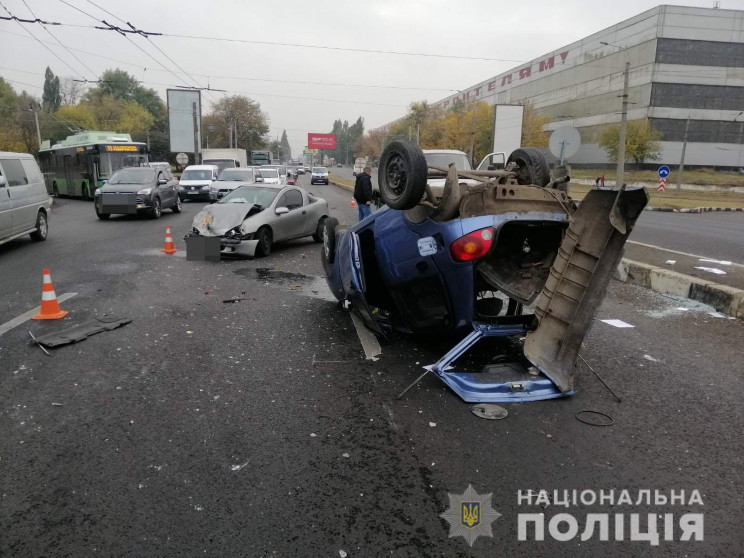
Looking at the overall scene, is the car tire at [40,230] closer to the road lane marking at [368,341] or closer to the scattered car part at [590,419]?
the road lane marking at [368,341]

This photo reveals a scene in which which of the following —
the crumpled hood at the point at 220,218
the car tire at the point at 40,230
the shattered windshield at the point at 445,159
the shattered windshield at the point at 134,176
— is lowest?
the car tire at the point at 40,230

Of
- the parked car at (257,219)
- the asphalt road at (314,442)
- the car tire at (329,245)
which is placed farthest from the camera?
the parked car at (257,219)

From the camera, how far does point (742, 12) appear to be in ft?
179

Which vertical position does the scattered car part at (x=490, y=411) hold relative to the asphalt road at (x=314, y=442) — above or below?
above

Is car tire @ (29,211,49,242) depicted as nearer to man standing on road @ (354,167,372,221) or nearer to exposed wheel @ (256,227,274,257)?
exposed wheel @ (256,227,274,257)

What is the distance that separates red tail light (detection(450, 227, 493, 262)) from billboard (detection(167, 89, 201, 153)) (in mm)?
36748

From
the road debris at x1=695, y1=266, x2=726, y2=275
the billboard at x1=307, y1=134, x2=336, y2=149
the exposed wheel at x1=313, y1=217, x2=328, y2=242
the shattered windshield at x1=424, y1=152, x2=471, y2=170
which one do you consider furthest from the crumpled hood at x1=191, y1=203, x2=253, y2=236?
the billboard at x1=307, y1=134, x2=336, y2=149

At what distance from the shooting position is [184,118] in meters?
37.2

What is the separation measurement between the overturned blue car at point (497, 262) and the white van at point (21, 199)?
342 inches

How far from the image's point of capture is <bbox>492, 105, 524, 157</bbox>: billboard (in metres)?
24.7

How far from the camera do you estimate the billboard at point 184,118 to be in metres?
36.3

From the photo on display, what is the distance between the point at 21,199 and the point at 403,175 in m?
9.96

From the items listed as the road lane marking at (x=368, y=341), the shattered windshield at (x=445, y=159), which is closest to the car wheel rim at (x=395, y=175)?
the road lane marking at (x=368, y=341)

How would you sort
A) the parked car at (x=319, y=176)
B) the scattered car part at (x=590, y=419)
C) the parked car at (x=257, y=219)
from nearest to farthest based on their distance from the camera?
the scattered car part at (x=590, y=419) → the parked car at (x=257, y=219) → the parked car at (x=319, y=176)
